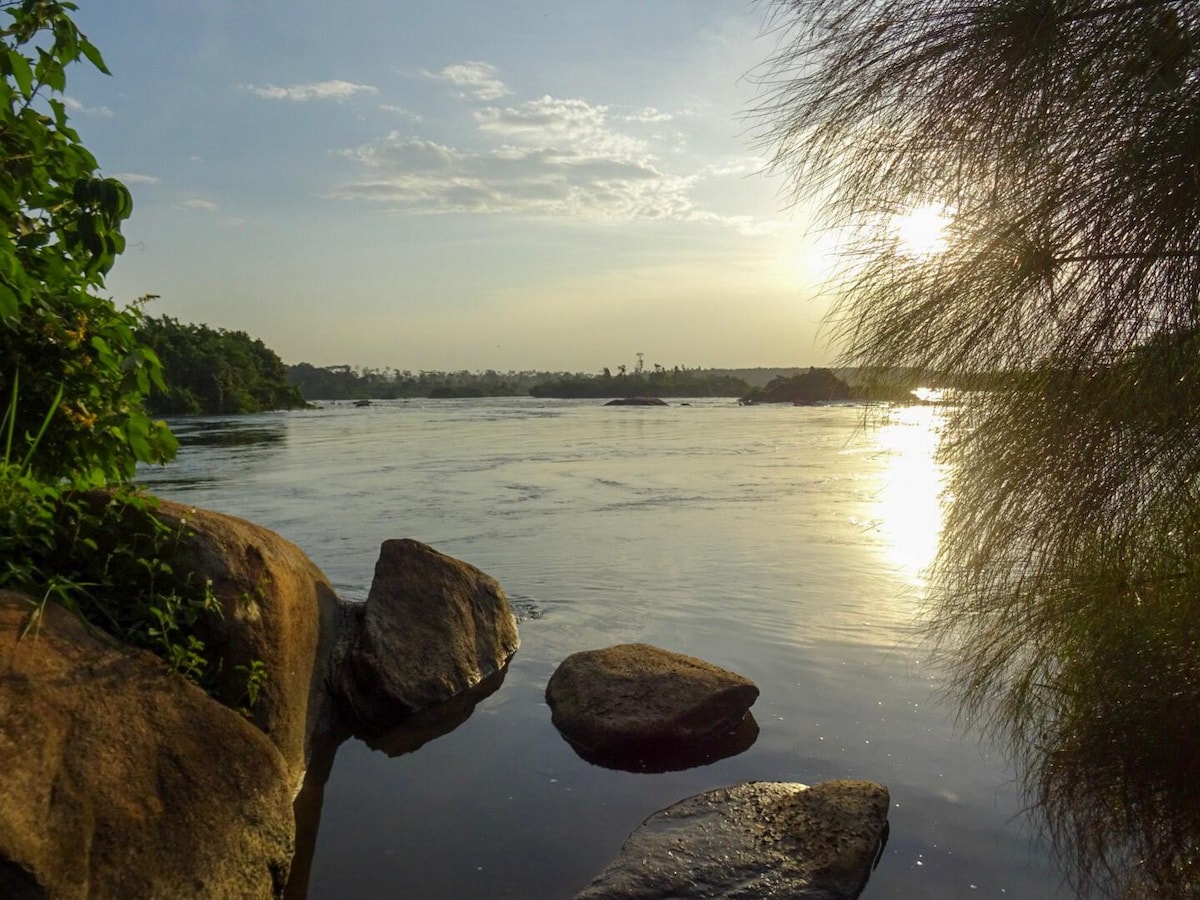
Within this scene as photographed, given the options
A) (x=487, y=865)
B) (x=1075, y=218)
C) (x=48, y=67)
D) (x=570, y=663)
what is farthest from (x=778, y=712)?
(x=48, y=67)

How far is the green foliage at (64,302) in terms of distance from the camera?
3275 mm

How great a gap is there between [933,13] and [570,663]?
159 inches

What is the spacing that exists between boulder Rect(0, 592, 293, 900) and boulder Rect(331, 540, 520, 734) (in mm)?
1740

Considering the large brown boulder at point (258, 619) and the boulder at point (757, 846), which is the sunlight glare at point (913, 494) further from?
the large brown boulder at point (258, 619)

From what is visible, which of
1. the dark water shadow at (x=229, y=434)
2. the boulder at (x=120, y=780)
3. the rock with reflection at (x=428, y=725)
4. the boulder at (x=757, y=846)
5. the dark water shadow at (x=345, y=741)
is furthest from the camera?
the dark water shadow at (x=229, y=434)

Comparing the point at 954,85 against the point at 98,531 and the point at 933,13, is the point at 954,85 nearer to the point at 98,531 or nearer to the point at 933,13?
the point at 933,13

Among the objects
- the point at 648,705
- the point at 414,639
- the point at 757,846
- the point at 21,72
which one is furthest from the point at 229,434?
the point at 757,846

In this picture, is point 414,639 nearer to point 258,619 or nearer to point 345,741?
point 345,741

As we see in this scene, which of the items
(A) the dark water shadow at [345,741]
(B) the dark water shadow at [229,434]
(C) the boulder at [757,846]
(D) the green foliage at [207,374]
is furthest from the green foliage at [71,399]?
(D) the green foliage at [207,374]

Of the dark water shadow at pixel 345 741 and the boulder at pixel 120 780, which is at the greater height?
the boulder at pixel 120 780

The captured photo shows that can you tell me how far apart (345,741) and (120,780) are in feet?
7.45

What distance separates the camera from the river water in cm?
406

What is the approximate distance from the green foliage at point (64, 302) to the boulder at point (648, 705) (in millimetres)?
2688

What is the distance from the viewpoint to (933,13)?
11.9 ft
